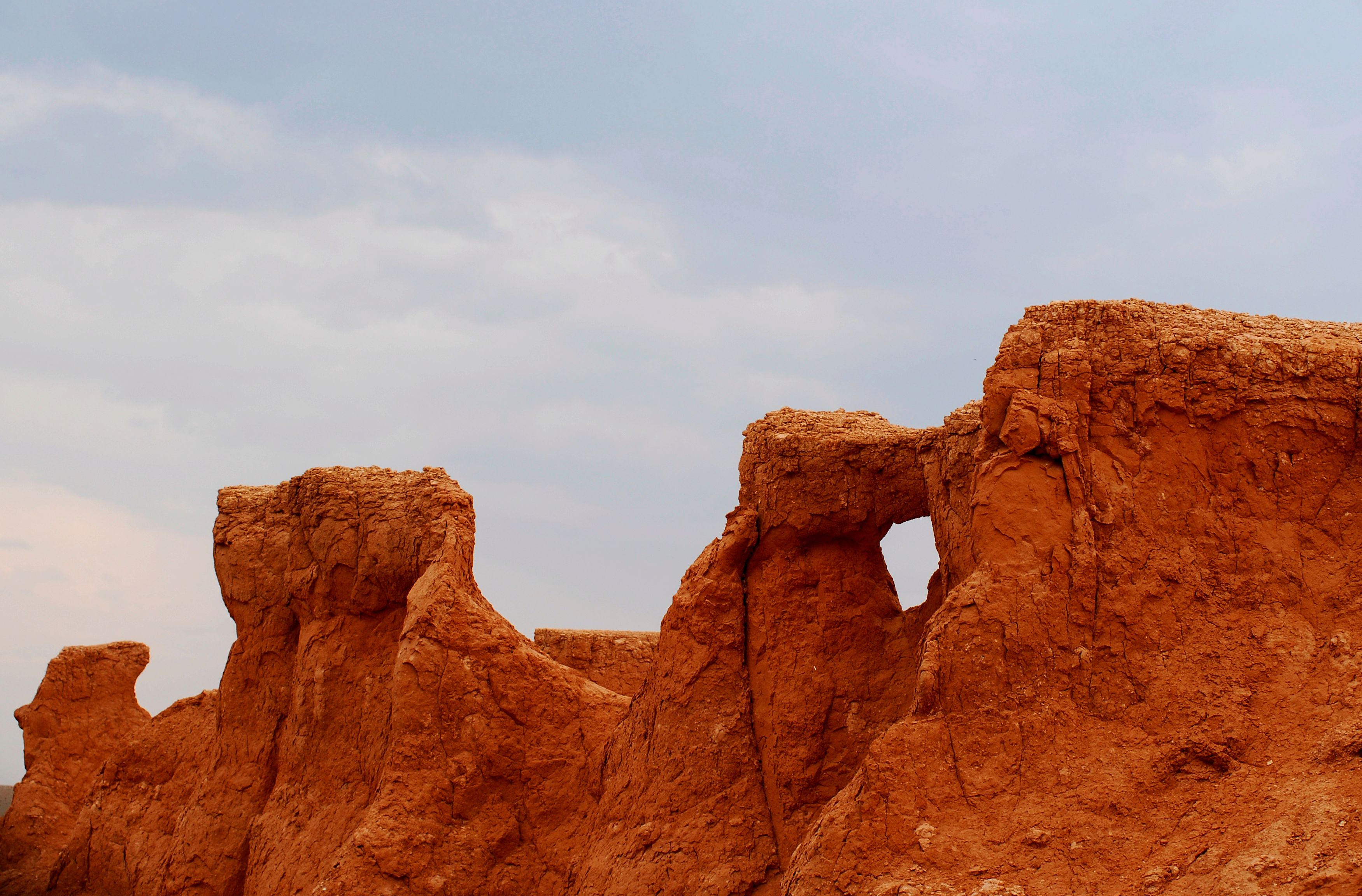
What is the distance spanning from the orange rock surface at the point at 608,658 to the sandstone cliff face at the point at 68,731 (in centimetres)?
730

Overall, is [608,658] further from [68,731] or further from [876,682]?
[68,731]

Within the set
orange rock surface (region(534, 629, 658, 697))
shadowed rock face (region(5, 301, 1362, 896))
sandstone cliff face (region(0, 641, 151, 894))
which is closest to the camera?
shadowed rock face (region(5, 301, 1362, 896))

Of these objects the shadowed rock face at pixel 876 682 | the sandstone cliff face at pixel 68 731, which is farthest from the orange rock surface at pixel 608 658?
the sandstone cliff face at pixel 68 731

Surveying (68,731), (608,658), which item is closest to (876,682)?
(608,658)

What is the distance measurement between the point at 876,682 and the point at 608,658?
7.91 metres

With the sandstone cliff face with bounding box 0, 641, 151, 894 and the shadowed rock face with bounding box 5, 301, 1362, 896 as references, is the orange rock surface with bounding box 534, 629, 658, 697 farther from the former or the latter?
the sandstone cliff face with bounding box 0, 641, 151, 894

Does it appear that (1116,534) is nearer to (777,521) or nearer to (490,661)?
(777,521)

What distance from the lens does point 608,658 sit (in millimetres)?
20406

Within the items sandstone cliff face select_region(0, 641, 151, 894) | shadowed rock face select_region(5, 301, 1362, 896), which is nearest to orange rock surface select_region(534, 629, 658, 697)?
shadowed rock face select_region(5, 301, 1362, 896)

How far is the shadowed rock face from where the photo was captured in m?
9.71

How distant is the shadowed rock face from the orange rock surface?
455 cm

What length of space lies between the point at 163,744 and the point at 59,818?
4.68 meters

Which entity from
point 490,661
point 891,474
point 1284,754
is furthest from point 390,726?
point 1284,754

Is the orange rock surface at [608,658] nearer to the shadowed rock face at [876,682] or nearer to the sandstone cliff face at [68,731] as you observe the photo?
the shadowed rock face at [876,682]
